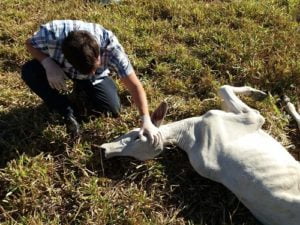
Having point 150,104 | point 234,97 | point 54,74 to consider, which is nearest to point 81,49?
point 54,74

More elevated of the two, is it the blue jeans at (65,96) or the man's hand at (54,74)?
the man's hand at (54,74)

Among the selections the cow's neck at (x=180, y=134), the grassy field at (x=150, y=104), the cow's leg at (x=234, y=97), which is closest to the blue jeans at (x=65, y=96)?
the grassy field at (x=150, y=104)

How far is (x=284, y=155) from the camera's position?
13.0 ft

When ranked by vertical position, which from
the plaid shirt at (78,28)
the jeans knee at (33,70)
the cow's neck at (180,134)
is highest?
the plaid shirt at (78,28)

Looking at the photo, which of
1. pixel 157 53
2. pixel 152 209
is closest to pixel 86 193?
pixel 152 209

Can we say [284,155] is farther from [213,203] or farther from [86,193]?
[86,193]

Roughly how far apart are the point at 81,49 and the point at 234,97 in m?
1.42

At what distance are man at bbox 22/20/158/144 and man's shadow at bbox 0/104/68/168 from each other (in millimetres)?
184

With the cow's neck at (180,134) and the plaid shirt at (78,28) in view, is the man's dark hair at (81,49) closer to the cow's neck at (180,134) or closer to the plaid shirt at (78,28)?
the plaid shirt at (78,28)

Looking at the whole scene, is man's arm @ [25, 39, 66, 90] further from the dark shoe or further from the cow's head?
the cow's head

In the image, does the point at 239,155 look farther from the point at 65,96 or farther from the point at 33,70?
the point at 33,70

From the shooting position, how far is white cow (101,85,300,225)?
3.70 metres

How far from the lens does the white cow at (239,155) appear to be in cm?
370

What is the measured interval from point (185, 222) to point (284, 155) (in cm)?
86
